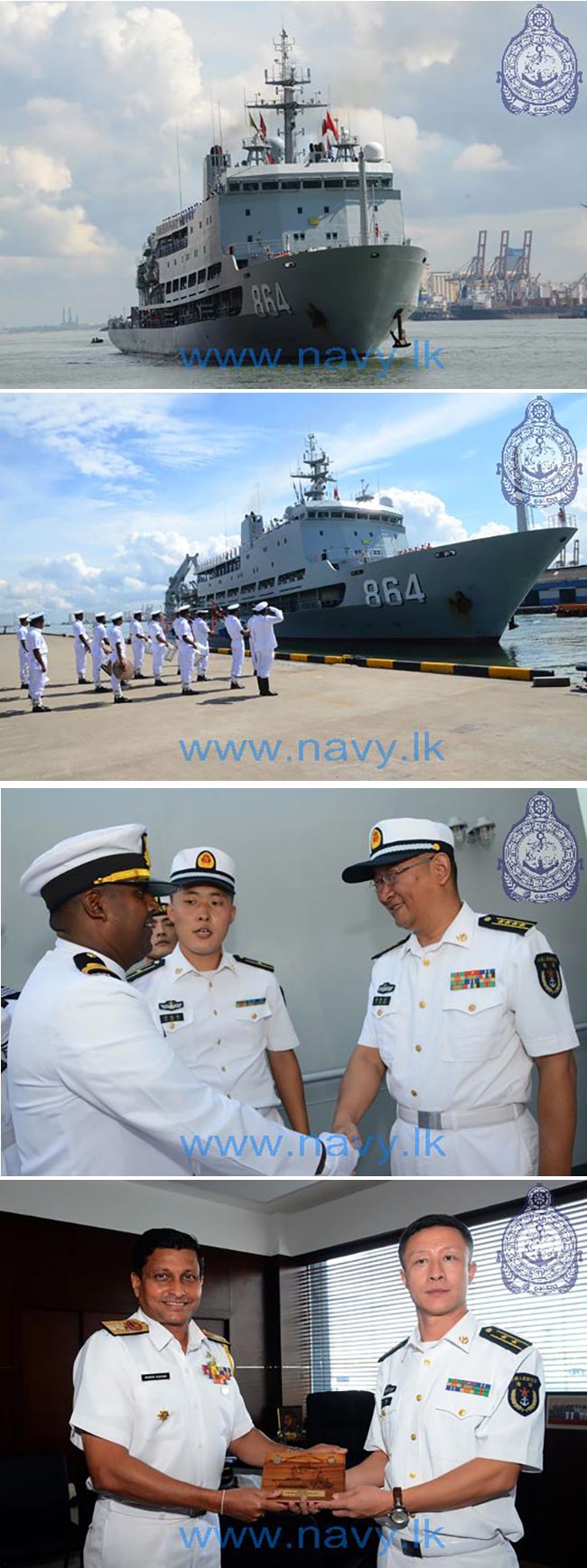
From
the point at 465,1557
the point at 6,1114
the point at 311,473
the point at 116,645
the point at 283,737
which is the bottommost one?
the point at 465,1557

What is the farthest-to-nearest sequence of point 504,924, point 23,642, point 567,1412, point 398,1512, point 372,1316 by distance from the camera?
point 372,1316 < point 567,1412 < point 23,642 < point 504,924 < point 398,1512

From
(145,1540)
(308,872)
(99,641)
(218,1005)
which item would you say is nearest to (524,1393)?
(145,1540)

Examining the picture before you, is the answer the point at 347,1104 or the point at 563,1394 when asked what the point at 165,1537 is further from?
the point at 563,1394

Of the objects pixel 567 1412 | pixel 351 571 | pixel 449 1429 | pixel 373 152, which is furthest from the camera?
pixel 567 1412

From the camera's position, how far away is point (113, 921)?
3.63 metres

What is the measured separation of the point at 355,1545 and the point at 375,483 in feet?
11.9

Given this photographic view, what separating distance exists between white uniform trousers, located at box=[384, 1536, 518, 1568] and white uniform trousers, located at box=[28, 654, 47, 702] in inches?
113

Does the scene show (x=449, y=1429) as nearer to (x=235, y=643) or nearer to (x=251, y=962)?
(x=251, y=962)

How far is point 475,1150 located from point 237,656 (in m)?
1.88

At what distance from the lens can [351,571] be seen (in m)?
4.68

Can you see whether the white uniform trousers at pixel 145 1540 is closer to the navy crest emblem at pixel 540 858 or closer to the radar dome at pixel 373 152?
the navy crest emblem at pixel 540 858

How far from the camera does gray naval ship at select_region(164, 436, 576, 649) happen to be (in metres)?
4.48

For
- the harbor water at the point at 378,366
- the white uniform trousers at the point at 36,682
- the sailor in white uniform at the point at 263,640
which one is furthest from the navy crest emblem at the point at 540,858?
the white uniform trousers at the point at 36,682

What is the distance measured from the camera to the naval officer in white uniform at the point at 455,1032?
3.94 meters
